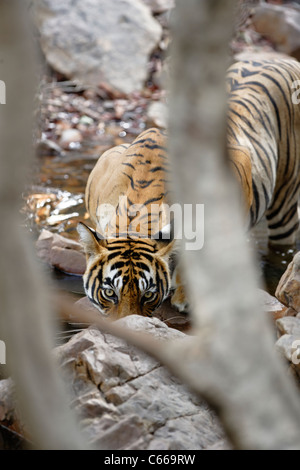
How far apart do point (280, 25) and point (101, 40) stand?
3.04m

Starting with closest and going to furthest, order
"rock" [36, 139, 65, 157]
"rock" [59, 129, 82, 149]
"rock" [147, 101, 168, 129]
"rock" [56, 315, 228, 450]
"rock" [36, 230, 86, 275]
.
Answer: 1. "rock" [56, 315, 228, 450]
2. "rock" [36, 230, 86, 275]
3. "rock" [36, 139, 65, 157]
4. "rock" [59, 129, 82, 149]
5. "rock" [147, 101, 168, 129]

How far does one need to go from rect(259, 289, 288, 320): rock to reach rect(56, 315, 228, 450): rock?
1.13 m

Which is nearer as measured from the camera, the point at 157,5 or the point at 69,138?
the point at 69,138

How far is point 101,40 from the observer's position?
34.3ft

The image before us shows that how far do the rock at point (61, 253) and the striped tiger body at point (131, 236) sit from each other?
1.61 ft

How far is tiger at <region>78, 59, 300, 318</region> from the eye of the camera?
3711 mm

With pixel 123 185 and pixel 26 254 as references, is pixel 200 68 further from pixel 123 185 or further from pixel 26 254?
pixel 123 185

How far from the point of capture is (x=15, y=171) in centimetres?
62

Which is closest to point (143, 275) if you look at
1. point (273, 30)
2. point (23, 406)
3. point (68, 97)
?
point (23, 406)

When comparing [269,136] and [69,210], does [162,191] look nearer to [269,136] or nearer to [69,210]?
[269,136]
